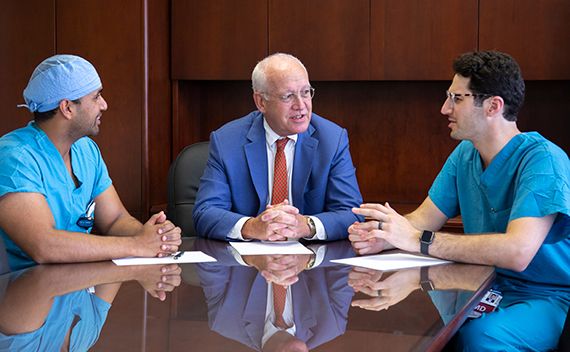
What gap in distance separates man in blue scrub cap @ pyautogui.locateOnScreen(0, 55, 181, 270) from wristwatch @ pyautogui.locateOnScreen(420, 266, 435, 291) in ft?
2.55

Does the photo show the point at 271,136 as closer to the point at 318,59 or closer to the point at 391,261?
the point at 391,261

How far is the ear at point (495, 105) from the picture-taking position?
1.96 metres

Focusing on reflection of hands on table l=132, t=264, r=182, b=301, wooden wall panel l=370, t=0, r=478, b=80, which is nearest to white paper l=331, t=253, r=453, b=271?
reflection of hands on table l=132, t=264, r=182, b=301

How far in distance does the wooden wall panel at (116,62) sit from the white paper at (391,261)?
7.81ft

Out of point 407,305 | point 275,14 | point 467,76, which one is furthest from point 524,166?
point 275,14

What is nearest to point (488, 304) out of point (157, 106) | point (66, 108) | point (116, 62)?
point (66, 108)

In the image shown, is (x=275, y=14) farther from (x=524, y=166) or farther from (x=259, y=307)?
(x=259, y=307)

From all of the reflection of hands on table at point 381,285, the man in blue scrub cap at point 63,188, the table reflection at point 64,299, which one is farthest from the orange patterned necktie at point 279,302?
the man in blue scrub cap at point 63,188

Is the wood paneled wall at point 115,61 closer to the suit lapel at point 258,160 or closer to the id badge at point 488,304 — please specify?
the suit lapel at point 258,160

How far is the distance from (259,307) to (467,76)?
132 centimetres

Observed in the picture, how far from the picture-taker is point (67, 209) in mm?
1979

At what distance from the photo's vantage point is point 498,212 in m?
1.93

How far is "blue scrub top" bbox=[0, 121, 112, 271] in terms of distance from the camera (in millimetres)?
1752

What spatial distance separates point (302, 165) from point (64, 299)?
4.21ft
